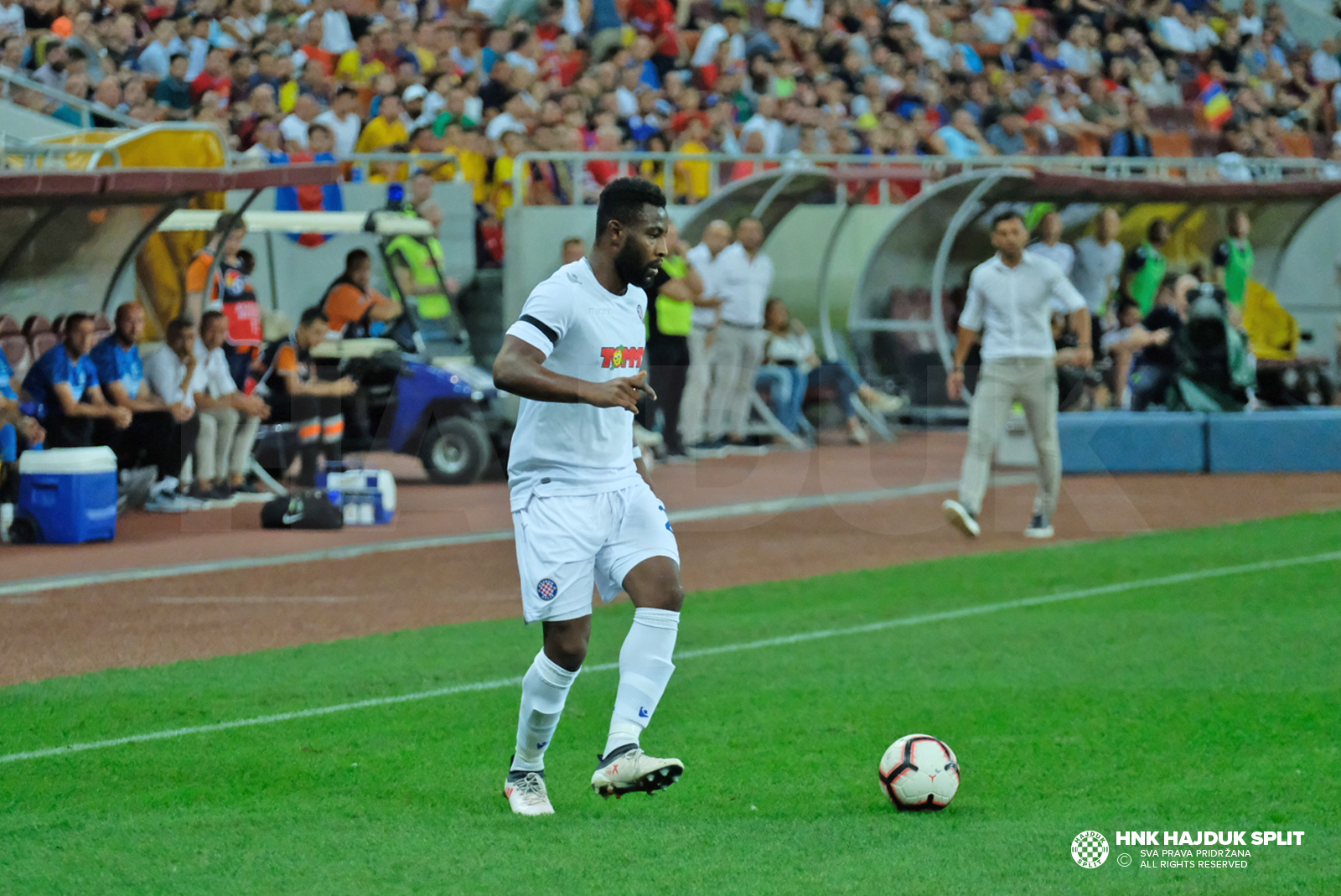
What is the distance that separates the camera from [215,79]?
1850 centimetres

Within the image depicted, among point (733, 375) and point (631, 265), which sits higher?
point (631, 265)

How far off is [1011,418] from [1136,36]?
46.6 ft

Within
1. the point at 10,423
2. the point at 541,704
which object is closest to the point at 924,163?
the point at 10,423

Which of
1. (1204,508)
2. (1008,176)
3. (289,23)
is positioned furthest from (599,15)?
(1204,508)

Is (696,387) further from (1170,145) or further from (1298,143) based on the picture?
(1298,143)

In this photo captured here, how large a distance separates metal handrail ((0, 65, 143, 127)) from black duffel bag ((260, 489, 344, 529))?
5.13 meters

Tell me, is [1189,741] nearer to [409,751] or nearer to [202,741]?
[409,751]

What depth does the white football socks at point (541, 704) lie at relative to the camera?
5.85 meters

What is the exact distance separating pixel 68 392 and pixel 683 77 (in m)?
12.0

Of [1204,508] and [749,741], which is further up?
[749,741]

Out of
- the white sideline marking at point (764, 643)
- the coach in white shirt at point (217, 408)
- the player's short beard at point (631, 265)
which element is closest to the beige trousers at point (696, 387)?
the coach in white shirt at point (217, 408)

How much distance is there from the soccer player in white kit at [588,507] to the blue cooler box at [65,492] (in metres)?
7.89

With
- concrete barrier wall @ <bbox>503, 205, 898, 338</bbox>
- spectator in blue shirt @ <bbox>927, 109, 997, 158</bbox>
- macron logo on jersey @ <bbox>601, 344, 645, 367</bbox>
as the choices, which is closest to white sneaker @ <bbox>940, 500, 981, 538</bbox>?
concrete barrier wall @ <bbox>503, 205, 898, 338</bbox>

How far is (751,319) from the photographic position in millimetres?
18516
